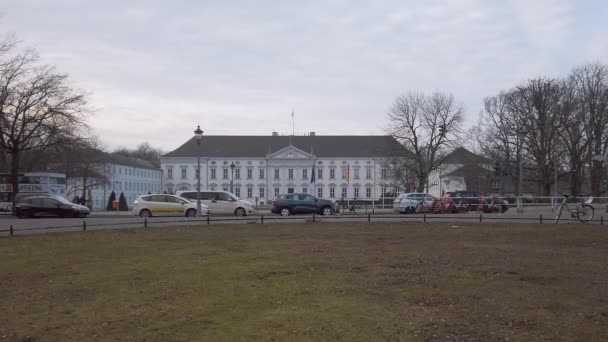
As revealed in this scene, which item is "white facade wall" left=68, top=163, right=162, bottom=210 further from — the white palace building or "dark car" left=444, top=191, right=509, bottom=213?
"dark car" left=444, top=191, right=509, bottom=213

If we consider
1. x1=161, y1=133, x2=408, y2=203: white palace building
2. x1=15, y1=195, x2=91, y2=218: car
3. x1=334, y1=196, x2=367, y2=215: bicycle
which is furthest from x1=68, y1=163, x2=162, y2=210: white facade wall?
x1=15, y1=195, x2=91, y2=218: car

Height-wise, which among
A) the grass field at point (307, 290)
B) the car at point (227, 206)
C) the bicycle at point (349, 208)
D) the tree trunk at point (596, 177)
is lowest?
the grass field at point (307, 290)

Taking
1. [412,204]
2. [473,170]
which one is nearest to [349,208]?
[412,204]

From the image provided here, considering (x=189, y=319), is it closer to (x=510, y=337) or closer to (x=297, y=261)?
(x=510, y=337)

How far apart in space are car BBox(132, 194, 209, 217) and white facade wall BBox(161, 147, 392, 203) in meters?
A: 76.1

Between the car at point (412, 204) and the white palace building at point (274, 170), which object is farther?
the white palace building at point (274, 170)

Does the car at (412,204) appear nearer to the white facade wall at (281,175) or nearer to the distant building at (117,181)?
the distant building at (117,181)

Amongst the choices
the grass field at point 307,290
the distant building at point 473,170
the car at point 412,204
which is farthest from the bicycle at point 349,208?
the grass field at point 307,290

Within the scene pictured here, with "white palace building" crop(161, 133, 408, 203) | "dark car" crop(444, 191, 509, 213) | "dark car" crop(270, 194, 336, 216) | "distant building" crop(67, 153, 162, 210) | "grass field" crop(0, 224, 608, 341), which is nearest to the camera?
"grass field" crop(0, 224, 608, 341)

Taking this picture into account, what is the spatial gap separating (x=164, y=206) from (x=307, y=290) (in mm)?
26650

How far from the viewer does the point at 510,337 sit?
24.2 ft

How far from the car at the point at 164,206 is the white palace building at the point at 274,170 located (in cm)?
7532

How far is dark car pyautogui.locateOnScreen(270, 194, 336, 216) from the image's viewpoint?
123ft

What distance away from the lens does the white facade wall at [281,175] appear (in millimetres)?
112188
